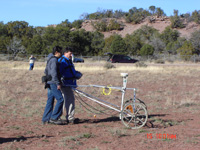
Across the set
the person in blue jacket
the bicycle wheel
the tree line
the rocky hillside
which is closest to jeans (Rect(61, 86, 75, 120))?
the person in blue jacket

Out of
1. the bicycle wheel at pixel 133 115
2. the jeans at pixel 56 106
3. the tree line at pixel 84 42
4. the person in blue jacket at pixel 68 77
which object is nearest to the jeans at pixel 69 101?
the person in blue jacket at pixel 68 77

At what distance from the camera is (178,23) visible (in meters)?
92.3

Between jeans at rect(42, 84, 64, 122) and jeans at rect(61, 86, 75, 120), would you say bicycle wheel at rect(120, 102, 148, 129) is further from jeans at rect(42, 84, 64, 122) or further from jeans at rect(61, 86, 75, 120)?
jeans at rect(42, 84, 64, 122)

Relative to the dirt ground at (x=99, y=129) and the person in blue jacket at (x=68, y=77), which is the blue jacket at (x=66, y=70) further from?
the dirt ground at (x=99, y=129)

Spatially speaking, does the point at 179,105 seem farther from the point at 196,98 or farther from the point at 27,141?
the point at 27,141

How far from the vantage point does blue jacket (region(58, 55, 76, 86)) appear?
7.58 m

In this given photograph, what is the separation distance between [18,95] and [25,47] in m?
43.2

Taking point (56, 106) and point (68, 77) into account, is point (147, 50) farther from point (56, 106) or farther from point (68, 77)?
point (56, 106)

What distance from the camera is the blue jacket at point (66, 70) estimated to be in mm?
7578

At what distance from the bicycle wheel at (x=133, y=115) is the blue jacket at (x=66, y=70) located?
4.96ft

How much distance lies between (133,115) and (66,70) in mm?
1965

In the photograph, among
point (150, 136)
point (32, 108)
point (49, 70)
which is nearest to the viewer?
point (150, 136)

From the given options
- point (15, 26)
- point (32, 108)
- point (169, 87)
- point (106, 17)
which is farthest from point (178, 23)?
point (32, 108)

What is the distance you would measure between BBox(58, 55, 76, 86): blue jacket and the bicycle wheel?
151 centimetres
